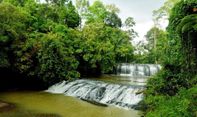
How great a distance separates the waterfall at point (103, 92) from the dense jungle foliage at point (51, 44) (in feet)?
5.31

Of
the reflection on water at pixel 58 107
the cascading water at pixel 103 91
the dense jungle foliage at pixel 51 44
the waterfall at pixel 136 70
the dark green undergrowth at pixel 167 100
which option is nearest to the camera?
the dark green undergrowth at pixel 167 100

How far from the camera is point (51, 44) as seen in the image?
17000 millimetres

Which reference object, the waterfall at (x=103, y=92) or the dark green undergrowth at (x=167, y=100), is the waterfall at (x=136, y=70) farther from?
the dark green undergrowth at (x=167, y=100)

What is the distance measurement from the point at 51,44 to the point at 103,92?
4947 millimetres

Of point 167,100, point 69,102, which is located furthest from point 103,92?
point 167,100

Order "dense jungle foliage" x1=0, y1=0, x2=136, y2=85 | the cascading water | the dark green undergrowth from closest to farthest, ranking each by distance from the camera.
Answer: the dark green undergrowth, the cascading water, "dense jungle foliage" x1=0, y1=0, x2=136, y2=85

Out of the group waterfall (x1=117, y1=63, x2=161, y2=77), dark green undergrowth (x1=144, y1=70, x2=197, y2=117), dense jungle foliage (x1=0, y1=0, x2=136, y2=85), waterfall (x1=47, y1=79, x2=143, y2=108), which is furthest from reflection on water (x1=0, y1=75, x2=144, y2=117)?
waterfall (x1=117, y1=63, x2=161, y2=77)

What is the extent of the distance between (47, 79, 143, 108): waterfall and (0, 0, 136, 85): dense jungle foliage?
1619 mm

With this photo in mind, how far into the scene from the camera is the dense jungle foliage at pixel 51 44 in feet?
54.0

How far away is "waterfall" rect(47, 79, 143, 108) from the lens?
12.6 meters

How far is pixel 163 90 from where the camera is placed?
376 inches

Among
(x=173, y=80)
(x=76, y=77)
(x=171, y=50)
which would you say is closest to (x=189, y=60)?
(x=173, y=80)

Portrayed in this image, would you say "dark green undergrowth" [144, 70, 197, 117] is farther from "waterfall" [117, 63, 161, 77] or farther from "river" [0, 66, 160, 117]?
"waterfall" [117, 63, 161, 77]

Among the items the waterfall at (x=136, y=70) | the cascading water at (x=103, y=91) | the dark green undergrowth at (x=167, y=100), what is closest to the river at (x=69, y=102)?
the cascading water at (x=103, y=91)
